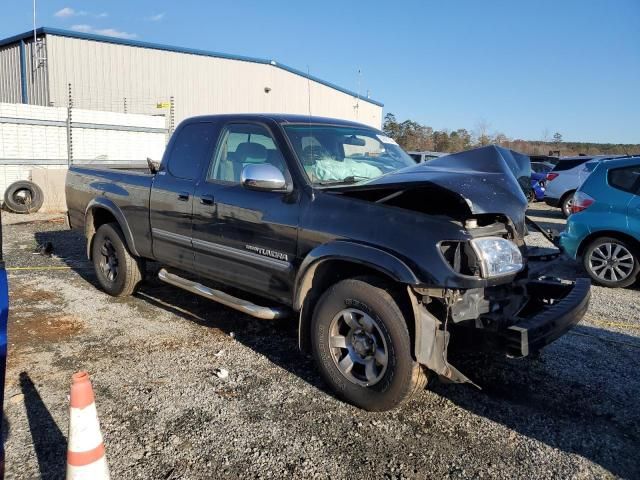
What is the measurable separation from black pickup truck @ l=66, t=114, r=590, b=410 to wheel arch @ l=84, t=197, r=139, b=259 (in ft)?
1.83

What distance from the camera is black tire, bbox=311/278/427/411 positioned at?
10.4ft

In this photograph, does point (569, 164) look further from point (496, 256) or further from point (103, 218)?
point (496, 256)

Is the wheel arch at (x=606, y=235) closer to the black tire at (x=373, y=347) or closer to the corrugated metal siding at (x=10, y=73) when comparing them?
the black tire at (x=373, y=347)

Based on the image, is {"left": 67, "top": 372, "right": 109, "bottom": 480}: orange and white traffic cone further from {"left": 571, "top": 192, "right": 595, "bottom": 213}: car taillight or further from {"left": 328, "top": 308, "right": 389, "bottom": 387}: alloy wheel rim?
{"left": 571, "top": 192, "right": 595, "bottom": 213}: car taillight

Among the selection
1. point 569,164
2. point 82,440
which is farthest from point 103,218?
point 569,164

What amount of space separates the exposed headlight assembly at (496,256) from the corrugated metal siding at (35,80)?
20.1 metres

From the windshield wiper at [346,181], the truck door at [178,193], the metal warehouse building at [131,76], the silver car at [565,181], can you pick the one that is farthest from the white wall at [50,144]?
the silver car at [565,181]

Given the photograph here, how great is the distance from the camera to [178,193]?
4.77 meters

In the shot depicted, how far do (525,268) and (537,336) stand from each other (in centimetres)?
66

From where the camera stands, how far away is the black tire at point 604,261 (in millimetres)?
6594

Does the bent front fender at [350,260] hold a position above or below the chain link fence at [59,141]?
below

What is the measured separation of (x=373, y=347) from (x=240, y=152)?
6.82 ft

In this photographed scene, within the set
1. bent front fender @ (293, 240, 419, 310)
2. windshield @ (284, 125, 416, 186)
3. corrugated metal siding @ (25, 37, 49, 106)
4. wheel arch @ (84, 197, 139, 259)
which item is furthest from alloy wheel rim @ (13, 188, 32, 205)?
bent front fender @ (293, 240, 419, 310)

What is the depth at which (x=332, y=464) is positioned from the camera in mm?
2877
